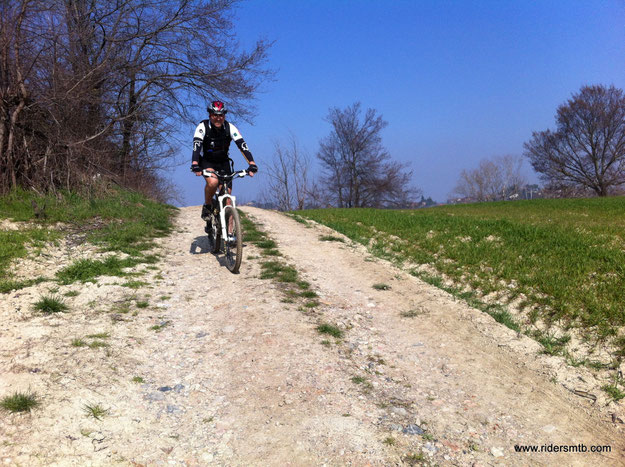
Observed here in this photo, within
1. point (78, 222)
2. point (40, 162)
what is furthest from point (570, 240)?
point (40, 162)

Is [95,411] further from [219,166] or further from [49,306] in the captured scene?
[219,166]

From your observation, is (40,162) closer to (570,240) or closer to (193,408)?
(193,408)

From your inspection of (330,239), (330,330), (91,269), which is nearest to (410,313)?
(330,330)

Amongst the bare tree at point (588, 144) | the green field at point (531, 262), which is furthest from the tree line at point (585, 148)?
the green field at point (531, 262)

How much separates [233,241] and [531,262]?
5.39m

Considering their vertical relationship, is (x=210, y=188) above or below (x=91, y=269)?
above

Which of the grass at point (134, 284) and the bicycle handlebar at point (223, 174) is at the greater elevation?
the bicycle handlebar at point (223, 174)

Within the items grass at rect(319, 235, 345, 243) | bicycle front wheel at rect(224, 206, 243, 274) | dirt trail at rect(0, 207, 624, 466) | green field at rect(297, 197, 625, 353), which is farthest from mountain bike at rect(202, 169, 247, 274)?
grass at rect(319, 235, 345, 243)

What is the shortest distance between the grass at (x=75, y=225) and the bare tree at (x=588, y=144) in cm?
3857

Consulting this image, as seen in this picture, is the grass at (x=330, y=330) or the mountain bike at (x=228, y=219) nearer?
the grass at (x=330, y=330)

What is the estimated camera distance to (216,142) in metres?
6.75

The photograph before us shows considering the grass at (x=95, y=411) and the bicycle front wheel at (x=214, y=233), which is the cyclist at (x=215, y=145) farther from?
the grass at (x=95, y=411)

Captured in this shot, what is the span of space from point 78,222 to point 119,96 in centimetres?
1017

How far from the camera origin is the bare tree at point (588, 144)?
33562 millimetres
